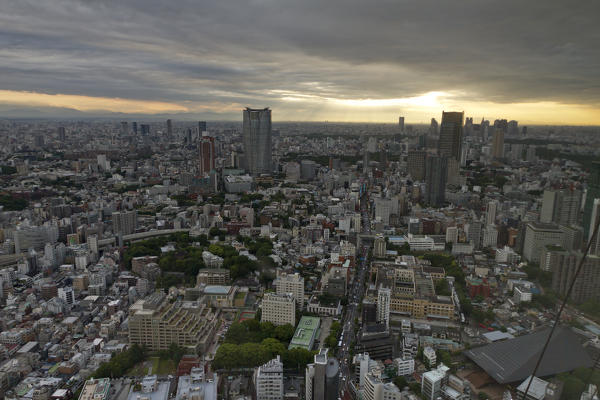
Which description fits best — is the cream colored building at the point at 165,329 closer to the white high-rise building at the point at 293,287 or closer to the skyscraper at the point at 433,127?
the white high-rise building at the point at 293,287

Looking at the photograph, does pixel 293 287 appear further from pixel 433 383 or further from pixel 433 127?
pixel 433 127

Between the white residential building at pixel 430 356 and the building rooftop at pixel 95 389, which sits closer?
the building rooftop at pixel 95 389

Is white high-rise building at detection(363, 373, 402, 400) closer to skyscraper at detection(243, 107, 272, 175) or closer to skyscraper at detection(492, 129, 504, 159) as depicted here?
skyscraper at detection(492, 129, 504, 159)

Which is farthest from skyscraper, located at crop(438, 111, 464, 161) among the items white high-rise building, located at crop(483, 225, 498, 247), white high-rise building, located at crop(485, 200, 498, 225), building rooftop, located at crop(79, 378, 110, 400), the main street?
building rooftop, located at crop(79, 378, 110, 400)

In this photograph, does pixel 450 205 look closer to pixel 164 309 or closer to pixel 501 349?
pixel 501 349

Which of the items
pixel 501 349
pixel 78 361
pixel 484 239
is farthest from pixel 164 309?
pixel 484 239

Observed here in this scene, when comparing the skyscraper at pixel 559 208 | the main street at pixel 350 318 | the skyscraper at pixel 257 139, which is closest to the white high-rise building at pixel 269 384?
the main street at pixel 350 318
